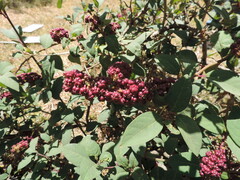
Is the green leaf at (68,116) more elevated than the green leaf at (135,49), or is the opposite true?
the green leaf at (135,49)

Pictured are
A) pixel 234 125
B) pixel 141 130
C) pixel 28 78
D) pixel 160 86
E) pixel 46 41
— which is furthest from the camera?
pixel 28 78

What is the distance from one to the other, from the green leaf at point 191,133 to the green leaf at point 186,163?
1.65 feet

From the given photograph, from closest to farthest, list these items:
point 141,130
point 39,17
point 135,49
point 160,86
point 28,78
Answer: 1. point 141,130
2. point 160,86
3. point 135,49
4. point 28,78
5. point 39,17

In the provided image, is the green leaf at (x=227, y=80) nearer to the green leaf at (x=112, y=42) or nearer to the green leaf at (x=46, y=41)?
the green leaf at (x=112, y=42)

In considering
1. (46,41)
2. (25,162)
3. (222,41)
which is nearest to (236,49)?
(222,41)

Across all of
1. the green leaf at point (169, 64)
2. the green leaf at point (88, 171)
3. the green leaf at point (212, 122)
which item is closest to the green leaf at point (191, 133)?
the green leaf at point (212, 122)

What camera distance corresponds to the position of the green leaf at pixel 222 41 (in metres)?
1.05

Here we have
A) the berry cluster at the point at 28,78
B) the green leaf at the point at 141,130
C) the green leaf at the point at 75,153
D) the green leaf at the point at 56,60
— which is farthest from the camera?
the berry cluster at the point at 28,78

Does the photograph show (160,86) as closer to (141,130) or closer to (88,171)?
(141,130)

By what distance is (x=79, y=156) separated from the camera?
123 cm

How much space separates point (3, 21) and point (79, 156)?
7.43m

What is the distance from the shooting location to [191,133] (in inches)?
30.7

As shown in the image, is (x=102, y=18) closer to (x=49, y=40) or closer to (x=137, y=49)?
(x=137, y=49)

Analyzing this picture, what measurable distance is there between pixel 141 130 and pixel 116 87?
0.35 m
